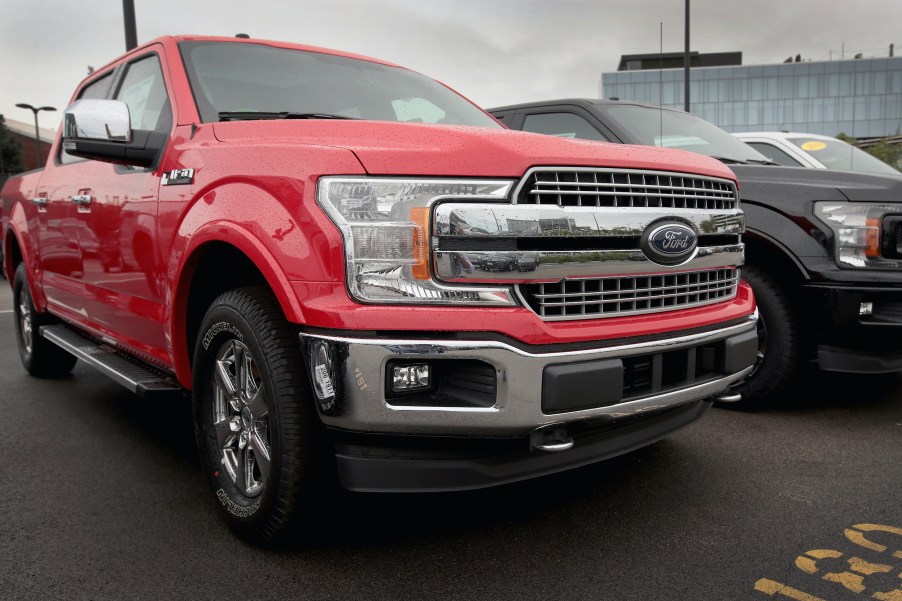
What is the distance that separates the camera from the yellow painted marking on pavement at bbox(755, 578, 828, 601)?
227 centimetres

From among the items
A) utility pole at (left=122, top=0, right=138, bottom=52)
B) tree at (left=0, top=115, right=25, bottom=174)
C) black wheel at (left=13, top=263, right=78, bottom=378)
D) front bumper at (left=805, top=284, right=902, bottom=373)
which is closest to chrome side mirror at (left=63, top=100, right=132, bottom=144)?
black wheel at (left=13, top=263, right=78, bottom=378)

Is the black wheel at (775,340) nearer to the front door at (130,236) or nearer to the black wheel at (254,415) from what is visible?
the black wheel at (254,415)

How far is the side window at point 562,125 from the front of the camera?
16.7ft

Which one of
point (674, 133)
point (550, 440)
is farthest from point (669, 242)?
point (674, 133)

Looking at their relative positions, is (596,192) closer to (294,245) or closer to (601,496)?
(294,245)

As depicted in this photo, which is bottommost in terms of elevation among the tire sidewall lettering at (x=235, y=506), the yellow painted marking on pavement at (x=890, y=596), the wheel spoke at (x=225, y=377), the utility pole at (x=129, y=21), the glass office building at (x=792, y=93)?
the yellow painted marking on pavement at (x=890, y=596)

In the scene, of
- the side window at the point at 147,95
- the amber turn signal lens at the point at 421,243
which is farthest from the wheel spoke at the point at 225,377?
the side window at the point at 147,95

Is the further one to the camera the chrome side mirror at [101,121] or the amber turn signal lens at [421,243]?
the chrome side mirror at [101,121]

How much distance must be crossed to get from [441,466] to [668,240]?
1.07m

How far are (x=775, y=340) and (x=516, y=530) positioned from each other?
2155 millimetres

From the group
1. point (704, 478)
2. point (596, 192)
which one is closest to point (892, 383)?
point (704, 478)

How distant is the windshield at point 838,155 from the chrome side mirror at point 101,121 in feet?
19.8

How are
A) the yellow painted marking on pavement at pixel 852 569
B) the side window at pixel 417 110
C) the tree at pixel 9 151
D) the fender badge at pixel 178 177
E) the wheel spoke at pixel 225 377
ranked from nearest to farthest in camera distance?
the yellow painted marking on pavement at pixel 852 569 → the wheel spoke at pixel 225 377 → the fender badge at pixel 178 177 → the side window at pixel 417 110 → the tree at pixel 9 151

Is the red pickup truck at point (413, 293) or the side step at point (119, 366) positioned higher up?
the red pickup truck at point (413, 293)
